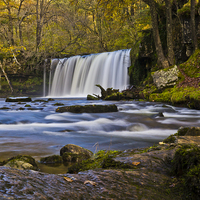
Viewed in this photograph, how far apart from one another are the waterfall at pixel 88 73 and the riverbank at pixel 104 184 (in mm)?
16580

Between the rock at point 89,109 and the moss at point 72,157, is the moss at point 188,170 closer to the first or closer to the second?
the moss at point 72,157

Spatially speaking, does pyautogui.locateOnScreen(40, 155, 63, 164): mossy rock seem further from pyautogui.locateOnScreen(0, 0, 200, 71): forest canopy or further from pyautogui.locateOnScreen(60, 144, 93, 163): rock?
pyautogui.locateOnScreen(0, 0, 200, 71): forest canopy

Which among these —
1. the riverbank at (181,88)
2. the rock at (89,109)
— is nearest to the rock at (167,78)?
the riverbank at (181,88)

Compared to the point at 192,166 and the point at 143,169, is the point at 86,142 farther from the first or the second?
the point at 192,166

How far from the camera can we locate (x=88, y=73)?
2105cm

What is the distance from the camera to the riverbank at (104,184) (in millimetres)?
1410

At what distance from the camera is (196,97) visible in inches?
372

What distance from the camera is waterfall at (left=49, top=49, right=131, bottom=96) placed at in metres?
19.0

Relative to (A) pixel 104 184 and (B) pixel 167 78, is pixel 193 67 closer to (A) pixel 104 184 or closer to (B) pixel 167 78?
(B) pixel 167 78

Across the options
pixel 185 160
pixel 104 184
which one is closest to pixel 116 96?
pixel 185 160

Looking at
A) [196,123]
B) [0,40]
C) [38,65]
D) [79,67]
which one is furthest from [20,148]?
[0,40]

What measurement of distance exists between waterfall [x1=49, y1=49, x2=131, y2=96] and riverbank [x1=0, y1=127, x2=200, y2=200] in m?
16.6

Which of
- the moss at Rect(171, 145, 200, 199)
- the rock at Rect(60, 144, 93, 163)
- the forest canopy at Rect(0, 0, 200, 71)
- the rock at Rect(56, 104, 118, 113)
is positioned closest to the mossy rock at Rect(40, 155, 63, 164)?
the rock at Rect(60, 144, 93, 163)

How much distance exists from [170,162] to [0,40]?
1086 inches
